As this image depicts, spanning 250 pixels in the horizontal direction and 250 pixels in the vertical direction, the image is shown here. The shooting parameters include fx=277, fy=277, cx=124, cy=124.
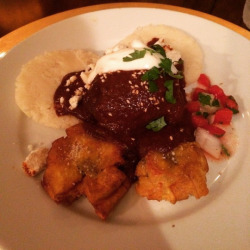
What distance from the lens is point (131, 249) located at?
258 centimetres

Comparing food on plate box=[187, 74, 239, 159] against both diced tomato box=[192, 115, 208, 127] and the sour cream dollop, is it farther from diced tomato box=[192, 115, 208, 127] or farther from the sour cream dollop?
the sour cream dollop

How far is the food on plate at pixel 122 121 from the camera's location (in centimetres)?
281

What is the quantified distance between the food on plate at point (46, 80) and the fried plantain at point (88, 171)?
0.62 meters

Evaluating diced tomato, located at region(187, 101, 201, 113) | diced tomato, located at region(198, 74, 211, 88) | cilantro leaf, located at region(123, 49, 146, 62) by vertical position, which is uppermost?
cilantro leaf, located at region(123, 49, 146, 62)

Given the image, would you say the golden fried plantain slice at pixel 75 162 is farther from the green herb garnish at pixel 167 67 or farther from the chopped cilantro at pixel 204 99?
Answer: the chopped cilantro at pixel 204 99

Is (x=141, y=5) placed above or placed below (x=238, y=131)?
above

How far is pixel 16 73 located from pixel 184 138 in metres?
2.36

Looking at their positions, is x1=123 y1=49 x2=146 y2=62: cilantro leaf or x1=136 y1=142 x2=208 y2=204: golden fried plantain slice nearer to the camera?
x1=136 y1=142 x2=208 y2=204: golden fried plantain slice

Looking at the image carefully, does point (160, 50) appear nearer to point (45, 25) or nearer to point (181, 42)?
point (181, 42)

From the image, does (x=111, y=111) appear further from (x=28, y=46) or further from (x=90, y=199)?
(x=28, y=46)

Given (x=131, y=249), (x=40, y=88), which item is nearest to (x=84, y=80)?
(x=40, y=88)

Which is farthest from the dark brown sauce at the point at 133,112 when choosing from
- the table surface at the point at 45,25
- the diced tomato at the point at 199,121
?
the table surface at the point at 45,25

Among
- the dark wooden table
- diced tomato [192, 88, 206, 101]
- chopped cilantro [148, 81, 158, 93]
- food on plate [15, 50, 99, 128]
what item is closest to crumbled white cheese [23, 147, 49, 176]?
food on plate [15, 50, 99, 128]

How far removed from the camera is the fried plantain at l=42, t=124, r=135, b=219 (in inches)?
109
